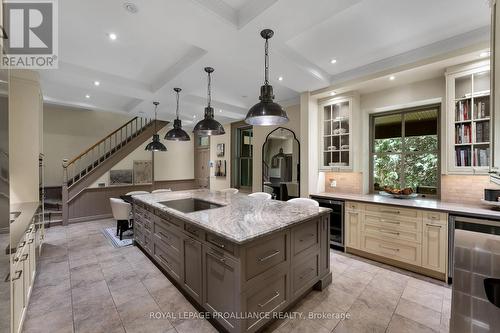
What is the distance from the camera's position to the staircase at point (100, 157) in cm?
554

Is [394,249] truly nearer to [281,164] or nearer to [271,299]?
[271,299]

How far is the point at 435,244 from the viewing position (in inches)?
109

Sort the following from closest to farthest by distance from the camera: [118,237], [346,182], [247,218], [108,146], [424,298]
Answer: [247,218]
[424,298]
[346,182]
[118,237]
[108,146]

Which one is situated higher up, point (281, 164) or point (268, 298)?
point (281, 164)

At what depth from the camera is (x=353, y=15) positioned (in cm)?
225

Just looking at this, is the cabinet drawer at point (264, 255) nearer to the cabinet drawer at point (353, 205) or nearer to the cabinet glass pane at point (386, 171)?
the cabinet drawer at point (353, 205)

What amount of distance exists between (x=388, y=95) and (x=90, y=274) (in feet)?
18.1

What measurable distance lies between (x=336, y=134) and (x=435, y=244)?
2245mm

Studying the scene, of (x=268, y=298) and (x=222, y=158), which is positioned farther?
(x=222, y=158)

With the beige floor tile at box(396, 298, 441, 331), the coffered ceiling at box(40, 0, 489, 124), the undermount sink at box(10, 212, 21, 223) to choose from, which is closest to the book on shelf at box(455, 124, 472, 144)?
the coffered ceiling at box(40, 0, 489, 124)

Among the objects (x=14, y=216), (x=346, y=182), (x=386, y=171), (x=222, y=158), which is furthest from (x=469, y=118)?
(x=222, y=158)

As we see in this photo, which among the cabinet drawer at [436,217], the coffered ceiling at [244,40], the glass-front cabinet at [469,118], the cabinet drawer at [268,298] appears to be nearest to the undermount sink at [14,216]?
the coffered ceiling at [244,40]

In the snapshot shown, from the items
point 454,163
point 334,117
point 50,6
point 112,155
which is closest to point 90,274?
point 50,6

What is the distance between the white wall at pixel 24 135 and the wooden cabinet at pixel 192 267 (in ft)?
9.89
